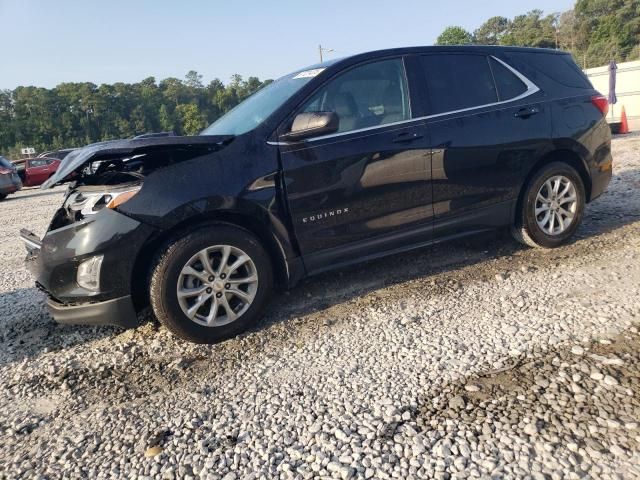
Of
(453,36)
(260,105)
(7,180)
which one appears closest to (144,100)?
(453,36)

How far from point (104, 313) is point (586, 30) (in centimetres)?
7308

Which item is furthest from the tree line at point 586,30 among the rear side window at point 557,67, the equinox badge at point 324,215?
the equinox badge at point 324,215

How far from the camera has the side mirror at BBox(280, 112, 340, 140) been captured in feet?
10.2

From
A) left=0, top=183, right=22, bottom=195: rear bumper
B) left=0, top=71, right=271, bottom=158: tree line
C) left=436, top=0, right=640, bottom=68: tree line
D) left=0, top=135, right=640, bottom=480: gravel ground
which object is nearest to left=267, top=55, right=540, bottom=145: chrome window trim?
left=0, top=135, right=640, bottom=480: gravel ground

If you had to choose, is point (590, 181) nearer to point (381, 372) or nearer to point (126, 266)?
point (381, 372)

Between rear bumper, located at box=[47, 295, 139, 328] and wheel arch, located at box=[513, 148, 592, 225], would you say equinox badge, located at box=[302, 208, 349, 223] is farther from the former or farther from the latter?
wheel arch, located at box=[513, 148, 592, 225]

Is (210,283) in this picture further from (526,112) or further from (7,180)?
(7,180)

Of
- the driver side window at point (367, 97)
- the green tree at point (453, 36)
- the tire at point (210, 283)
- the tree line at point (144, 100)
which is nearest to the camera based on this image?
the tire at point (210, 283)

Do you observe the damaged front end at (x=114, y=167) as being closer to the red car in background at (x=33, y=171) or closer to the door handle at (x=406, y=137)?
the door handle at (x=406, y=137)

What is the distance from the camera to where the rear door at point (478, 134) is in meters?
3.72

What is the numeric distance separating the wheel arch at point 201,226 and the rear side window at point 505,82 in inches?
95.7

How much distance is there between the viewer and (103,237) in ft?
9.11

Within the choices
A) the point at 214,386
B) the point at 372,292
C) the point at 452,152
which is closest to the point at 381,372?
the point at 214,386

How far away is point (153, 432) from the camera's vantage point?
223 cm
